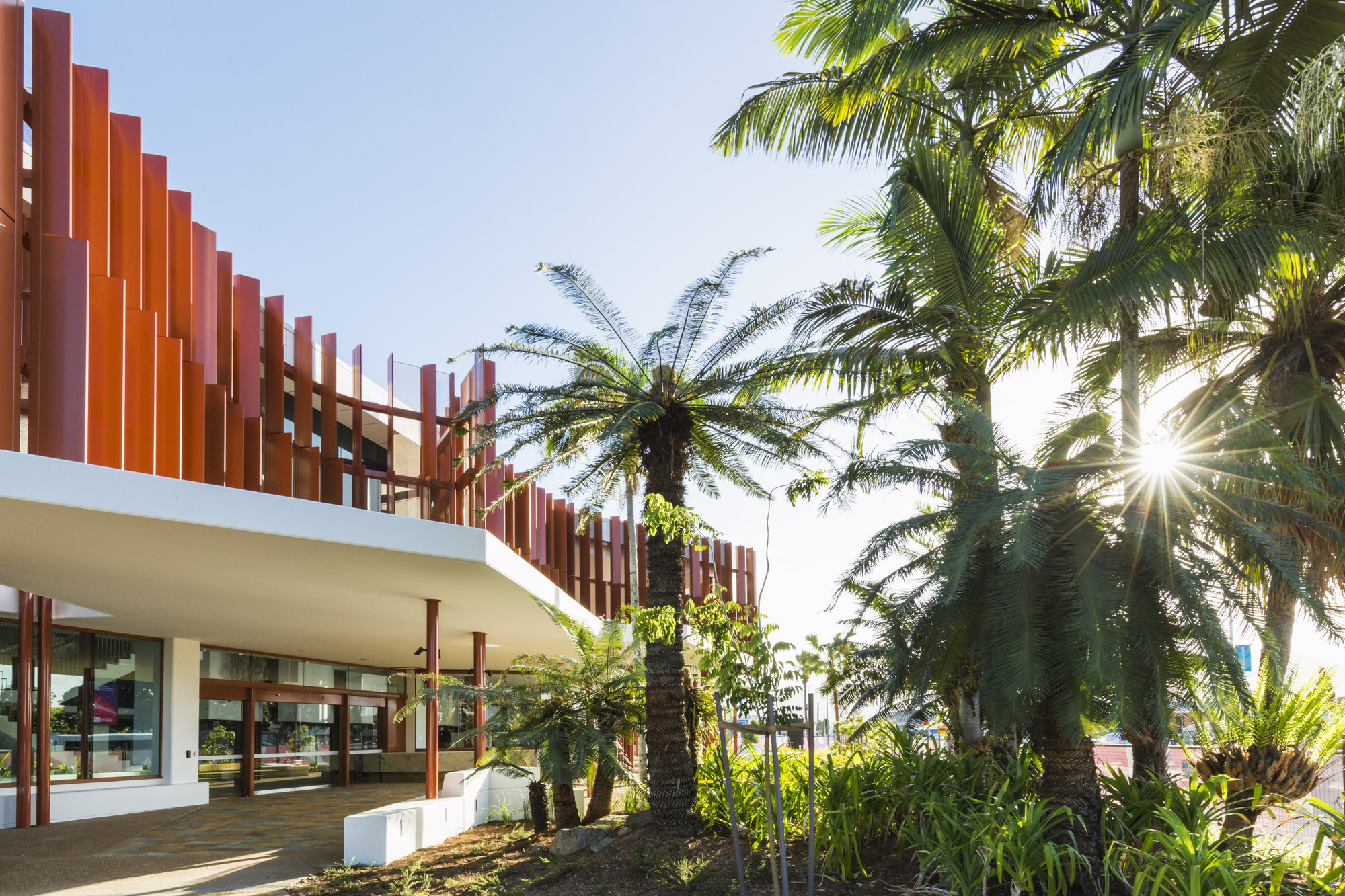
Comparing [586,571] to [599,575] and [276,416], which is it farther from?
[276,416]

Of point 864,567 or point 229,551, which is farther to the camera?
point 229,551

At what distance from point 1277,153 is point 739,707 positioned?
264 inches

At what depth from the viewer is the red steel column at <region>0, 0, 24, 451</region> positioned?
958 centimetres

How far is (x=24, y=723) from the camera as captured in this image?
1418 cm

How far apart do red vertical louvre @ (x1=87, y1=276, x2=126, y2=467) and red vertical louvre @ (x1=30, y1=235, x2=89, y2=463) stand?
15cm

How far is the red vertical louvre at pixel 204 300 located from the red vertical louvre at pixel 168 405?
52 cm

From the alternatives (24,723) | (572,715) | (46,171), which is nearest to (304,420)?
(46,171)

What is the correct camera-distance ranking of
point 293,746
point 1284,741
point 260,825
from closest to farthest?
point 1284,741 → point 260,825 → point 293,746

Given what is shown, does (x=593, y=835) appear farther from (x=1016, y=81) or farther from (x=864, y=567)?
(x=1016, y=81)

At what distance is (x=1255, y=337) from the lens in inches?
390

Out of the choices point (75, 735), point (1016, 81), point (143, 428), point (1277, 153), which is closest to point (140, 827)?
point (75, 735)

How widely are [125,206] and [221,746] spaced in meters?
13.4

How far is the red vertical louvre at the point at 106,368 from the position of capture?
10172mm

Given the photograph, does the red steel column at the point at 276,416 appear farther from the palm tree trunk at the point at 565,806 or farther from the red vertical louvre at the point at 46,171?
the palm tree trunk at the point at 565,806
